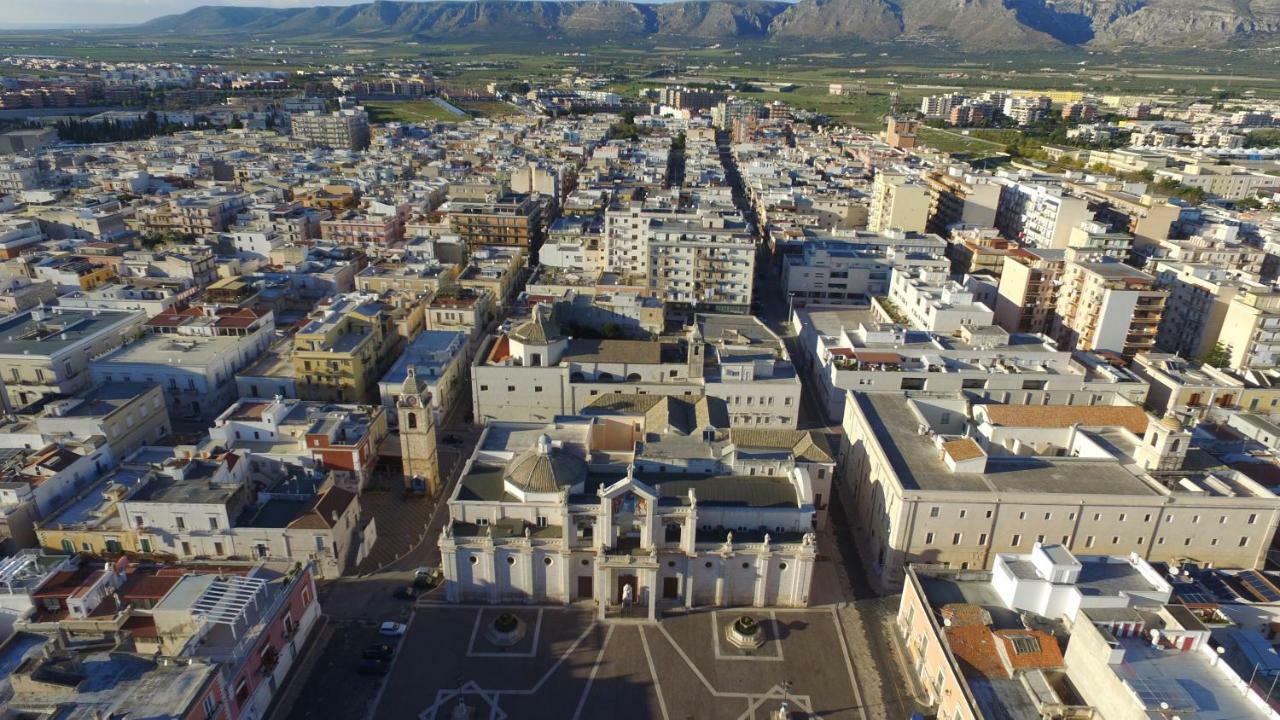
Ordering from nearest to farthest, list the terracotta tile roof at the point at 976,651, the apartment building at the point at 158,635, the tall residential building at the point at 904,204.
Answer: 1. the apartment building at the point at 158,635
2. the terracotta tile roof at the point at 976,651
3. the tall residential building at the point at 904,204

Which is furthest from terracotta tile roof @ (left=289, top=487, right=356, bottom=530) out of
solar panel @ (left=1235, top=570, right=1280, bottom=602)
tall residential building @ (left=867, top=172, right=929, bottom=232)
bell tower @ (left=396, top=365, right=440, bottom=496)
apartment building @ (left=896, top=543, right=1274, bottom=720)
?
tall residential building @ (left=867, top=172, right=929, bottom=232)

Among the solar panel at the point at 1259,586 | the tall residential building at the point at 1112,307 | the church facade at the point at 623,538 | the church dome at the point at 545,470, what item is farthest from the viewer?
the tall residential building at the point at 1112,307

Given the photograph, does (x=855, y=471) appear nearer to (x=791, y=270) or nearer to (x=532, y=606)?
(x=532, y=606)

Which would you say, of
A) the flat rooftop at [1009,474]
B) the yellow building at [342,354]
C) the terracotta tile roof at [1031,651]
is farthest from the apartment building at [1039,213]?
the yellow building at [342,354]

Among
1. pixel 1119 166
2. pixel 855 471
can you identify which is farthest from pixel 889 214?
pixel 1119 166

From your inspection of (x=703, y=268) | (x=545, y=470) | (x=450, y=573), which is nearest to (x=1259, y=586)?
(x=545, y=470)

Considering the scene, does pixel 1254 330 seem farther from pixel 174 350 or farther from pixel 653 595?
pixel 174 350

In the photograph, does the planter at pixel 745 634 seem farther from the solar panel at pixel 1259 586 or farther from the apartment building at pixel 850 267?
the apartment building at pixel 850 267
